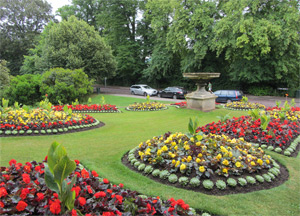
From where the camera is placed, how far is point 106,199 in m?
2.82

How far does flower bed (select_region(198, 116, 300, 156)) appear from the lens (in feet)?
20.1

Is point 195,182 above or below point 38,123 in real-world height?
below

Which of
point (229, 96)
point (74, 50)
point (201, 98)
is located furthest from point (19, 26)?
point (201, 98)

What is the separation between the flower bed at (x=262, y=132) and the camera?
6.14 m

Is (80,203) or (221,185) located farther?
(221,185)

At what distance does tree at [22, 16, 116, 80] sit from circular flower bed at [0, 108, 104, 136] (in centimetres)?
1824

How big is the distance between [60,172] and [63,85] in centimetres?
1778

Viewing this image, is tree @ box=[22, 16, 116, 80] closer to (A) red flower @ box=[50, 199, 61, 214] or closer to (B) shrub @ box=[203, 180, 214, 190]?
(B) shrub @ box=[203, 180, 214, 190]

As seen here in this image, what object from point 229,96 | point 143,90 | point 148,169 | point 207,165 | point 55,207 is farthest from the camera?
point 143,90

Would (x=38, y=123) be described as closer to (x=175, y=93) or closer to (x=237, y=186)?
(x=237, y=186)

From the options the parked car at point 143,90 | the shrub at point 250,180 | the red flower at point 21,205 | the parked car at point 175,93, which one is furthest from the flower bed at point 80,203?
the parked car at point 143,90

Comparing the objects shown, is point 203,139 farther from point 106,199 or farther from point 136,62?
point 136,62

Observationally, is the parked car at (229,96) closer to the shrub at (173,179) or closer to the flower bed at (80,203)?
the shrub at (173,179)

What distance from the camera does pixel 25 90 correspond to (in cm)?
1934
